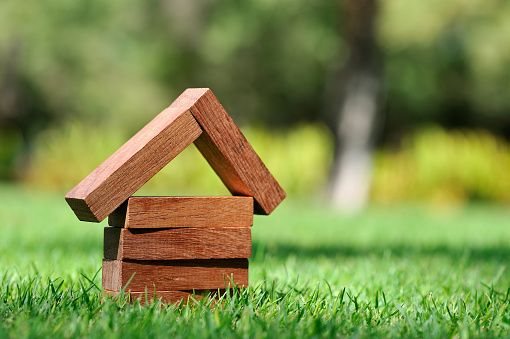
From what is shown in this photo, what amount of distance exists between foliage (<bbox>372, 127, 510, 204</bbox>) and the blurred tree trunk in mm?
2240

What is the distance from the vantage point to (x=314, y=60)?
2102 cm

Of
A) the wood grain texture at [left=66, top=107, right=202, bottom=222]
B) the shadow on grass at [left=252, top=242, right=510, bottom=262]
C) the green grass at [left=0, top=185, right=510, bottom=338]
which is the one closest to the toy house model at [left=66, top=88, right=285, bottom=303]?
the wood grain texture at [left=66, top=107, right=202, bottom=222]

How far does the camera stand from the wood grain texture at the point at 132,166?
2543mm

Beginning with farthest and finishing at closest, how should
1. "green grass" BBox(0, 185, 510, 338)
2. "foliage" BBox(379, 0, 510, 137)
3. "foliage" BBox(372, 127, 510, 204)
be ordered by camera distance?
"foliage" BBox(379, 0, 510, 137), "foliage" BBox(372, 127, 510, 204), "green grass" BBox(0, 185, 510, 338)

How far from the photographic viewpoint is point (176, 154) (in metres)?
2.74

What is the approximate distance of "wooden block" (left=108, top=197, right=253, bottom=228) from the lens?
261cm

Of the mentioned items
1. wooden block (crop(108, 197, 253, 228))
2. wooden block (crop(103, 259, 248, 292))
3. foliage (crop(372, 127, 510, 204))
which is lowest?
wooden block (crop(103, 259, 248, 292))

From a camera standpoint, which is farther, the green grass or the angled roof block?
the angled roof block

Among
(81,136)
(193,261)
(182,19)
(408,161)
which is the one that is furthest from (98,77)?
(193,261)

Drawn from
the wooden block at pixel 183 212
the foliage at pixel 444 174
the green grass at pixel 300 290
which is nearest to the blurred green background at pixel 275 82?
the foliage at pixel 444 174

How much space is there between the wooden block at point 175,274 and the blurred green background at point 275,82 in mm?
9341

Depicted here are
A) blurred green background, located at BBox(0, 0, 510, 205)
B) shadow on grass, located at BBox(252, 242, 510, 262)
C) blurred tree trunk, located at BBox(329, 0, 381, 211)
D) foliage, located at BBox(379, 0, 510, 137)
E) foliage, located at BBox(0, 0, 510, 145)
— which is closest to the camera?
shadow on grass, located at BBox(252, 242, 510, 262)

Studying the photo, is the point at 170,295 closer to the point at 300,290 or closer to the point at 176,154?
the point at 176,154

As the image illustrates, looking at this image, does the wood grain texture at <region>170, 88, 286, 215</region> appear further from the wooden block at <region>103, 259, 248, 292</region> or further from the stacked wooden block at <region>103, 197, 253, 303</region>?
the wooden block at <region>103, 259, 248, 292</region>
